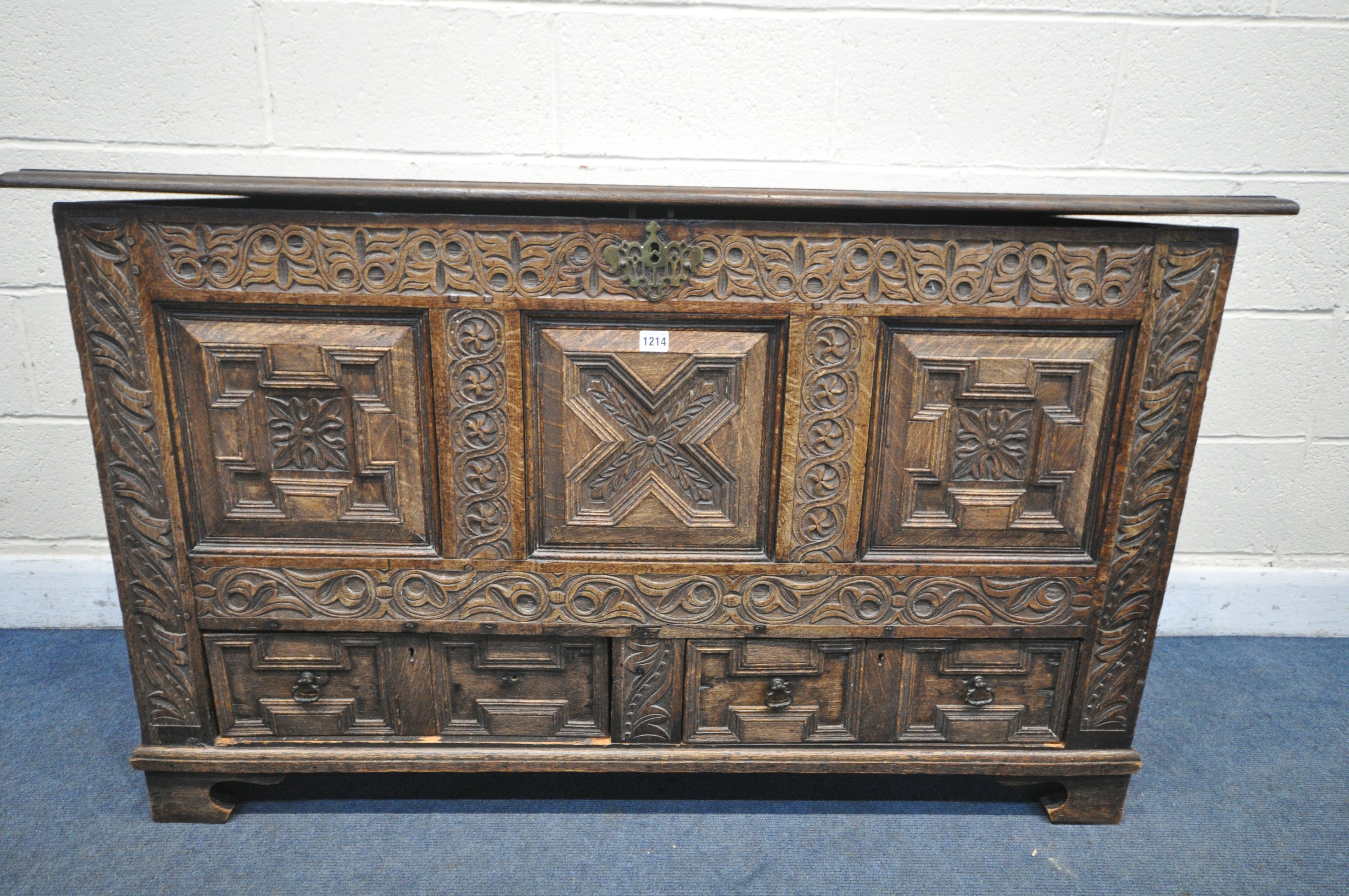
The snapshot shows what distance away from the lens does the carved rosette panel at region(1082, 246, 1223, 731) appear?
1.33m

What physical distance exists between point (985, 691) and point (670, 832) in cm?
68

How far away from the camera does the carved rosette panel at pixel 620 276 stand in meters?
1.28

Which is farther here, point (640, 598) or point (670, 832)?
point (670, 832)

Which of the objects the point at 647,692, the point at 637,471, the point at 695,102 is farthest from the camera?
the point at 695,102

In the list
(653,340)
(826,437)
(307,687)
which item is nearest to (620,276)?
(653,340)

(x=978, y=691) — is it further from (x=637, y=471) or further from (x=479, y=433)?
(x=479, y=433)

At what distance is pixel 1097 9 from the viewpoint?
1.91 meters

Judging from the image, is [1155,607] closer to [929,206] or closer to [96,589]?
[929,206]

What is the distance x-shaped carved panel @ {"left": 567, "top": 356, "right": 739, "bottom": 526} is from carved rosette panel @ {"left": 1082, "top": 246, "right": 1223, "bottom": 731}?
0.71 metres

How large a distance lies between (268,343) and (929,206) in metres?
1.10

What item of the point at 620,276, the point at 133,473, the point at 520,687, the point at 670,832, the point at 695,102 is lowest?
the point at 670,832

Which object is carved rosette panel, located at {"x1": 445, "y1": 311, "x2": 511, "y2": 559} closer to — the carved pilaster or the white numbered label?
the white numbered label

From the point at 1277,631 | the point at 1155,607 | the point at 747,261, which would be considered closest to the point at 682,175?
the point at 747,261

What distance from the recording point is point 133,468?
1.36 meters
